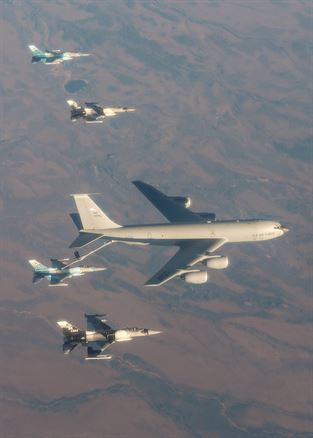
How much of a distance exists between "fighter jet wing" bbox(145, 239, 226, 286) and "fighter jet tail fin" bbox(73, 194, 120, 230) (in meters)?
12.1

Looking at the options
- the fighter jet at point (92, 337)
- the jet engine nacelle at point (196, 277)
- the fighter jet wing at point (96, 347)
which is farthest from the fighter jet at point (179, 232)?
the fighter jet wing at point (96, 347)

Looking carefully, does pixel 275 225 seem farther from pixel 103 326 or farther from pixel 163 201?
pixel 103 326

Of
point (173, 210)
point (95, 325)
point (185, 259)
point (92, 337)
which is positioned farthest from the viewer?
point (173, 210)

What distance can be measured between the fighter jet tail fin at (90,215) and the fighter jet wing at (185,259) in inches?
477

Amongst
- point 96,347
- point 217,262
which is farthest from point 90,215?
point 96,347

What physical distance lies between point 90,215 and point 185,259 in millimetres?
16353

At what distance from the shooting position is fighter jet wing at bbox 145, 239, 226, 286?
9375 cm

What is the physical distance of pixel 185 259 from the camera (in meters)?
99.6

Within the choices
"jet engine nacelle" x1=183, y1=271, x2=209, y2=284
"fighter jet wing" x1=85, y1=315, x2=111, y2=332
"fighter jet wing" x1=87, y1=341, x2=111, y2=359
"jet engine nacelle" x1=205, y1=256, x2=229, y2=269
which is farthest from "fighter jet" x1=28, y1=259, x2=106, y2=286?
"jet engine nacelle" x1=183, y1=271, x2=209, y2=284

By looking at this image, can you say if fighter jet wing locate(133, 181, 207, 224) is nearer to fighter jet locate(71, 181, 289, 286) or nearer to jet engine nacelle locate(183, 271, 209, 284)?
fighter jet locate(71, 181, 289, 286)

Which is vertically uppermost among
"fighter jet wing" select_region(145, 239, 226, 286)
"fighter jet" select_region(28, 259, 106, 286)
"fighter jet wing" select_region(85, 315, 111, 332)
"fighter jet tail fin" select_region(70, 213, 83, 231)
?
"fighter jet wing" select_region(145, 239, 226, 286)

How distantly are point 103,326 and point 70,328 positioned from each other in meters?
4.54

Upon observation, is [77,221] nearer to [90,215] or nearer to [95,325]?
[90,215]

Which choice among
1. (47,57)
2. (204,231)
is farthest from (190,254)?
(47,57)
